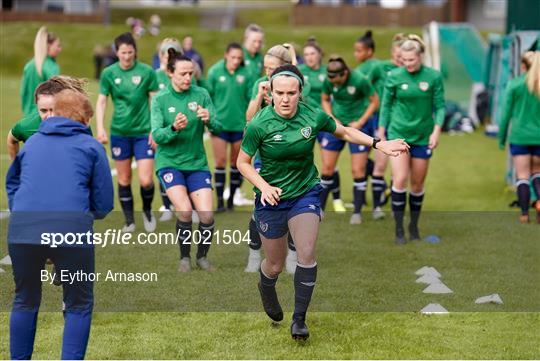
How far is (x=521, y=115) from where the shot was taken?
12.5 metres

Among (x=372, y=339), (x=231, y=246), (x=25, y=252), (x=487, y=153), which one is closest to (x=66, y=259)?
(x=25, y=252)

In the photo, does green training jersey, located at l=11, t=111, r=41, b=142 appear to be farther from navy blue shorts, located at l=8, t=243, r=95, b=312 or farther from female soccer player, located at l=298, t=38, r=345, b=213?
female soccer player, located at l=298, t=38, r=345, b=213

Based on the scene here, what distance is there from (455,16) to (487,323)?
49358mm

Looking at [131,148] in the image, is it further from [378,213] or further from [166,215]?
[378,213]

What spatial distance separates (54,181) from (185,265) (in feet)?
13.3

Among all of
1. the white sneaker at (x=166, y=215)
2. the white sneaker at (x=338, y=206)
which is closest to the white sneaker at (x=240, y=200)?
the white sneaker at (x=338, y=206)

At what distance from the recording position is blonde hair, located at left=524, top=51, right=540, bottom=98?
39.2 ft

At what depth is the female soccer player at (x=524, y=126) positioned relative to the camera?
40.7 feet

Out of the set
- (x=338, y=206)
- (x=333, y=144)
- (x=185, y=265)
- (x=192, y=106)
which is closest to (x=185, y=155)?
(x=192, y=106)

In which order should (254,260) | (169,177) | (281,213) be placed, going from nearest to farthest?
(281,213), (169,177), (254,260)

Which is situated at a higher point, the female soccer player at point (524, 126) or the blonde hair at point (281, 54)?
the blonde hair at point (281, 54)

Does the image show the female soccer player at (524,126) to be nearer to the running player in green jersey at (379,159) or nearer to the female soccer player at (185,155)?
the running player in green jersey at (379,159)

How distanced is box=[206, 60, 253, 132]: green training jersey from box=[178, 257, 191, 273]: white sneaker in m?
3.73

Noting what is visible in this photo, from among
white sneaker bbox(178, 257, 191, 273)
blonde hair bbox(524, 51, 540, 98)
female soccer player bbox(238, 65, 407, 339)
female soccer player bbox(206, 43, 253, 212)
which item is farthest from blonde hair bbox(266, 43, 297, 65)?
female soccer player bbox(206, 43, 253, 212)
